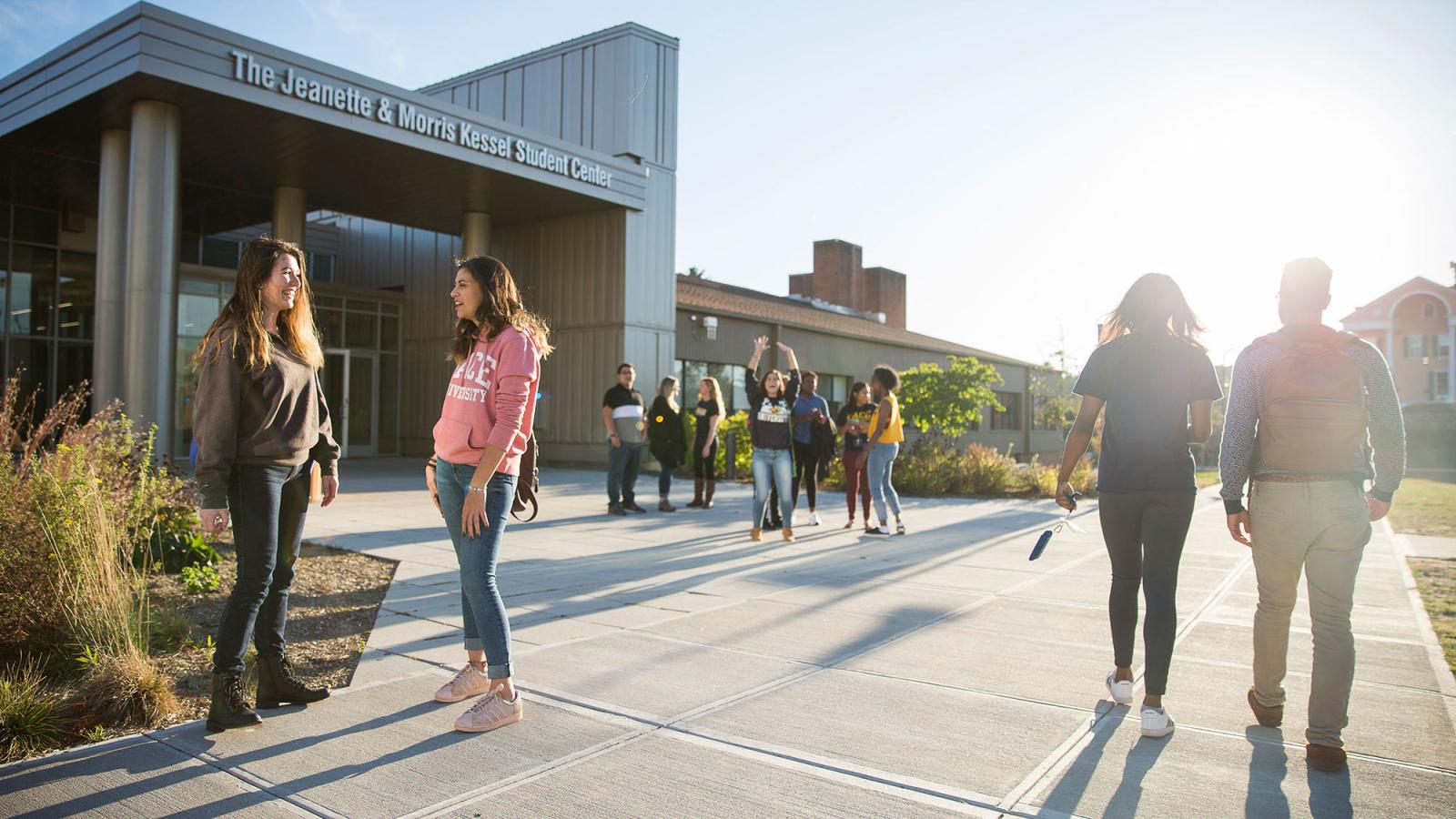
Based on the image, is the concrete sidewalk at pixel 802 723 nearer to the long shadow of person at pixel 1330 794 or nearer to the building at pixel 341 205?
the long shadow of person at pixel 1330 794

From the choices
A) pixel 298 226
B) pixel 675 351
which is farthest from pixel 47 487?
pixel 675 351

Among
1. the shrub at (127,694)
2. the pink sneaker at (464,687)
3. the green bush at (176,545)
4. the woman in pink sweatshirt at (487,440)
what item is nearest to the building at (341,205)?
the green bush at (176,545)

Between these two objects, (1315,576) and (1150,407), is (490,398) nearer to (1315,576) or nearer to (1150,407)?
(1150,407)

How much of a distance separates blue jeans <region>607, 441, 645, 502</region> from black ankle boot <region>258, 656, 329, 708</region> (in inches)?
300

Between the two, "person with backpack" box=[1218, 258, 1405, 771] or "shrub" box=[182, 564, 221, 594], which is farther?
"shrub" box=[182, 564, 221, 594]

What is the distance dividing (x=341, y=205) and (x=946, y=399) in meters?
14.2

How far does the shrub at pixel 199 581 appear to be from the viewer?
223 inches

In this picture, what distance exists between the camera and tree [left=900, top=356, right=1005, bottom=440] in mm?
15938

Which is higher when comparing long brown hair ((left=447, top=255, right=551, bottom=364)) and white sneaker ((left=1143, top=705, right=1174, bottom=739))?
long brown hair ((left=447, top=255, right=551, bottom=364))

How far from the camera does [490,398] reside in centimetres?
359

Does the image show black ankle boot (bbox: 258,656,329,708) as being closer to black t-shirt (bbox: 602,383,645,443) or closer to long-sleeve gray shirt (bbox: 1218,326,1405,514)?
long-sleeve gray shirt (bbox: 1218,326,1405,514)

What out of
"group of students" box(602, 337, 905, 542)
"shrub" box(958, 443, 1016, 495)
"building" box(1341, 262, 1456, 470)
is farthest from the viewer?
"building" box(1341, 262, 1456, 470)

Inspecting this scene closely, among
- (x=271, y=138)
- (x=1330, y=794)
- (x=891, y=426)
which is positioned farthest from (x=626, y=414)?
(x=271, y=138)

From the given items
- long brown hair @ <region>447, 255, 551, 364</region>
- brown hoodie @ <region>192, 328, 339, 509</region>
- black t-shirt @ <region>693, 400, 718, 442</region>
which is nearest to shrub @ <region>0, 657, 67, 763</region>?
brown hoodie @ <region>192, 328, 339, 509</region>
